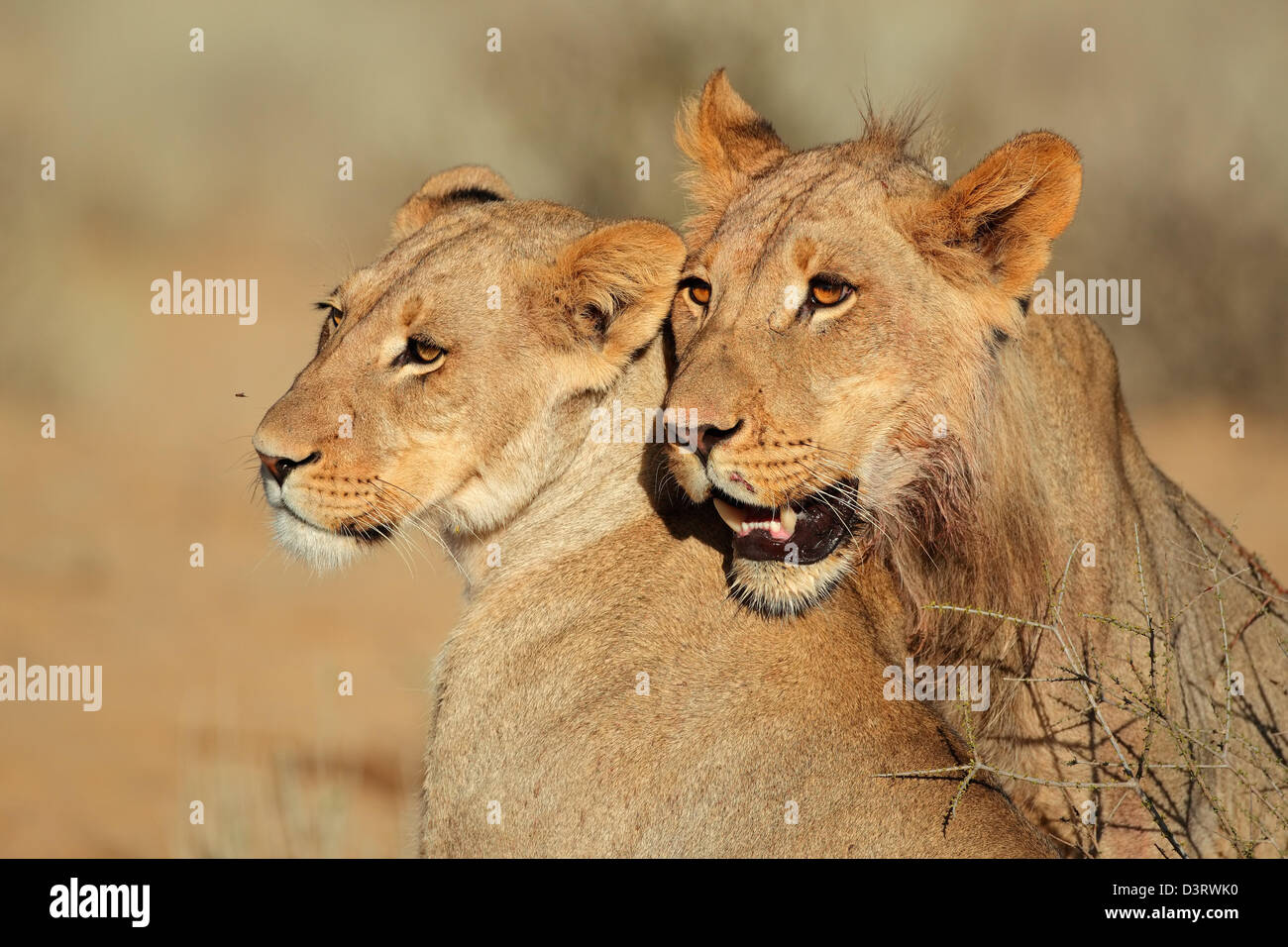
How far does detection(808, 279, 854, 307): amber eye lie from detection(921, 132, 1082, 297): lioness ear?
1.03 feet

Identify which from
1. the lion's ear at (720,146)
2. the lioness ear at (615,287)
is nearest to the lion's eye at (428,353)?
the lioness ear at (615,287)

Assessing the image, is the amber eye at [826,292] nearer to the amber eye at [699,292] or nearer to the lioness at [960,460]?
the lioness at [960,460]

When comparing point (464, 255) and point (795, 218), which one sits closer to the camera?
point (795, 218)

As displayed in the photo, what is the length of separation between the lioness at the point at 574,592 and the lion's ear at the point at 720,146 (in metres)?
0.47

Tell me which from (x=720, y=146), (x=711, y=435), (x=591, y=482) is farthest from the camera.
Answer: (x=720, y=146)

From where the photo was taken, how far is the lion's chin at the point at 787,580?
395 centimetres

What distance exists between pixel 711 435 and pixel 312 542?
1324 millimetres

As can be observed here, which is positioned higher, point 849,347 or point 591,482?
point 849,347

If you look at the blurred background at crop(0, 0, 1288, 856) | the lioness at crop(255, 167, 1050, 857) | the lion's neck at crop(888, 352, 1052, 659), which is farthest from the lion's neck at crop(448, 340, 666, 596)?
the blurred background at crop(0, 0, 1288, 856)

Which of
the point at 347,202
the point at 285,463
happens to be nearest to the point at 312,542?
the point at 285,463

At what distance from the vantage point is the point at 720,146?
16.4 ft

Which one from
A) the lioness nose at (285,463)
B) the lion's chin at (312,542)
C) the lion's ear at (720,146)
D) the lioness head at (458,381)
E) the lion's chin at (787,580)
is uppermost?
the lion's ear at (720,146)

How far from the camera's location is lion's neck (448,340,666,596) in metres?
4.42

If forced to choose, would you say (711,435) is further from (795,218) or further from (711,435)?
(795,218)
